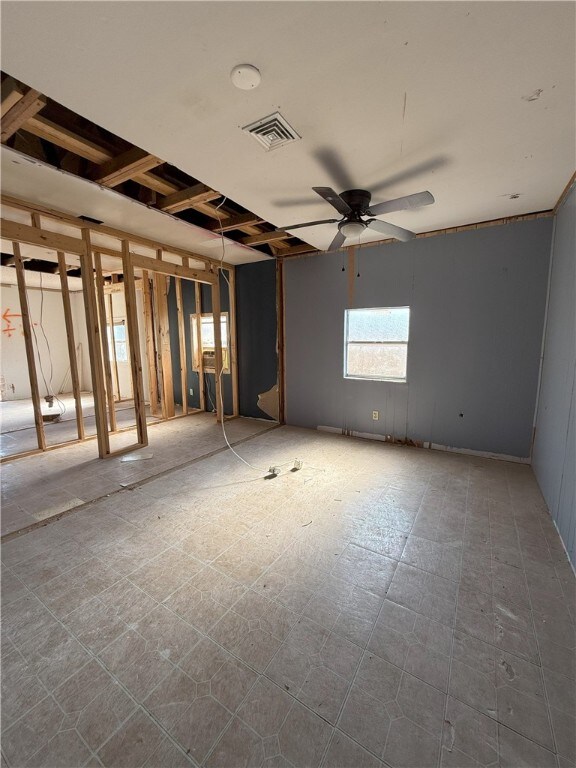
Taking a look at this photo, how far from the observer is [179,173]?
288 centimetres

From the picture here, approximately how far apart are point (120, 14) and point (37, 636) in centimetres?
273

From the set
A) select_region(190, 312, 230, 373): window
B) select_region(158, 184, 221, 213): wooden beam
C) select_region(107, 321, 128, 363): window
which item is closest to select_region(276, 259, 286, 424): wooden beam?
select_region(190, 312, 230, 373): window

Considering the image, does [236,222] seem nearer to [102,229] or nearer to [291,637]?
[102,229]

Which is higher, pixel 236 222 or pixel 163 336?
pixel 236 222

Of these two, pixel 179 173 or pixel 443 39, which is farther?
pixel 179 173

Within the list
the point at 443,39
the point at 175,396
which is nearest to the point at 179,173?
the point at 443,39

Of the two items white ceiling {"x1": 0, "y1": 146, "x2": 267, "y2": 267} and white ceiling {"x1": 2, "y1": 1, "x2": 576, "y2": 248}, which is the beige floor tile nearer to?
white ceiling {"x1": 2, "y1": 1, "x2": 576, "y2": 248}

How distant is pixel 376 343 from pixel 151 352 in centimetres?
417

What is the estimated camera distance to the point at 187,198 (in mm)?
2926

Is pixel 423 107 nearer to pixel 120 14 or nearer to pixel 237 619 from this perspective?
pixel 120 14

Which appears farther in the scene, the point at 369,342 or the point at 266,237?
the point at 369,342

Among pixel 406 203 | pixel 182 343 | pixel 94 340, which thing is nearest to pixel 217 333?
pixel 182 343

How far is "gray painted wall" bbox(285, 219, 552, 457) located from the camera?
337cm

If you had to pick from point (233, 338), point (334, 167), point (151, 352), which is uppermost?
point (334, 167)
